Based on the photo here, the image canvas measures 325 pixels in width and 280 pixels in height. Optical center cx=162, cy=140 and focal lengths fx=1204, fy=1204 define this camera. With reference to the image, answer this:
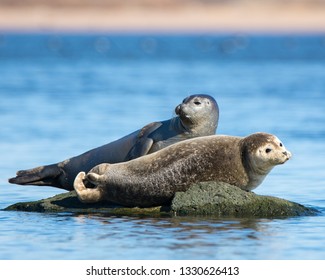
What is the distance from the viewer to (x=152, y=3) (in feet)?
407

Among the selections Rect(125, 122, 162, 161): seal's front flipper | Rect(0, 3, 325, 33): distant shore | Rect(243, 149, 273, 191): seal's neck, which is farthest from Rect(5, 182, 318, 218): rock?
Rect(0, 3, 325, 33): distant shore

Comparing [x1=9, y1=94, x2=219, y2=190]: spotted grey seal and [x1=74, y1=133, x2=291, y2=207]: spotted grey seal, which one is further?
[x1=9, y1=94, x2=219, y2=190]: spotted grey seal

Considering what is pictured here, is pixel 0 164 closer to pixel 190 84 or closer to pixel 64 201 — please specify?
pixel 64 201

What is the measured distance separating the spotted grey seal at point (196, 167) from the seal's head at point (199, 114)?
61 centimetres

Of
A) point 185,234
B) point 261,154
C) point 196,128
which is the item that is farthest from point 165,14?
point 185,234

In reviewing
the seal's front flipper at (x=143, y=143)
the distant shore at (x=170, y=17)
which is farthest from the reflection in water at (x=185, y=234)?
the distant shore at (x=170, y=17)

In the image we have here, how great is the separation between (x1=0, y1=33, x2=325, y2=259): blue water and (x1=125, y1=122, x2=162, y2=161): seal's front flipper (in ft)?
2.88

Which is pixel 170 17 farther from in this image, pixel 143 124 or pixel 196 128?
pixel 196 128

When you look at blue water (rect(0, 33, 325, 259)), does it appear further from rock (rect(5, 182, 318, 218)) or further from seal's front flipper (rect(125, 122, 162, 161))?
seal's front flipper (rect(125, 122, 162, 161))

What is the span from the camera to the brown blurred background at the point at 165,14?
119875mm

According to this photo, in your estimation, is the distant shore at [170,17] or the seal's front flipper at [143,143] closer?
the seal's front flipper at [143,143]

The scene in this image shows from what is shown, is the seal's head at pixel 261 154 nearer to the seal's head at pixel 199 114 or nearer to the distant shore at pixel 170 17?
the seal's head at pixel 199 114

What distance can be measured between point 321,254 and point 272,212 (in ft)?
5.48

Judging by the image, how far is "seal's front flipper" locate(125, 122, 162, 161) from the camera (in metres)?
12.0
